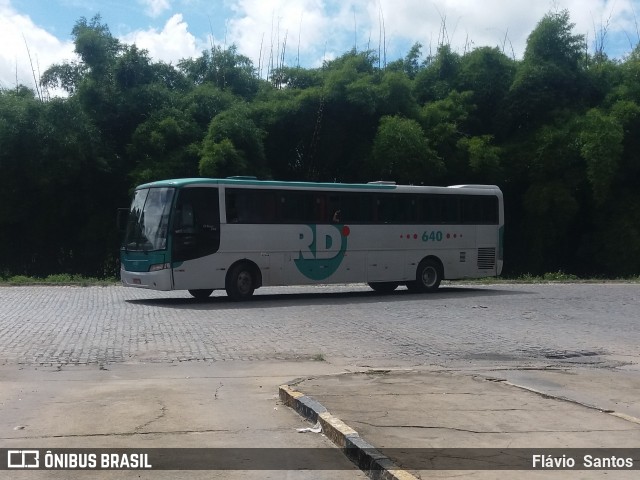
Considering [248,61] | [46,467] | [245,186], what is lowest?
[46,467]

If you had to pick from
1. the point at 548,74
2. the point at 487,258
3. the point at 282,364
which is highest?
the point at 548,74

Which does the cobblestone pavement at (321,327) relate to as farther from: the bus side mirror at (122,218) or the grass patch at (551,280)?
the grass patch at (551,280)

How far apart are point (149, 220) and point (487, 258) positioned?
10.7 metres

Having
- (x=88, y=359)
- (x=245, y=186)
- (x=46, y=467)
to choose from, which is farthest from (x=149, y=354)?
(x=245, y=186)

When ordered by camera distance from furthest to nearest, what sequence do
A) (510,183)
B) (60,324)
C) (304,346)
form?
(510,183) < (60,324) < (304,346)

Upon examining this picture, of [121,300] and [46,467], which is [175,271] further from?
[46,467]

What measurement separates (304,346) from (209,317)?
452cm

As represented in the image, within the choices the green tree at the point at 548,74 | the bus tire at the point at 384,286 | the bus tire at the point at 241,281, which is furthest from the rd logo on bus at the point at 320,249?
the green tree at the point at 548,74

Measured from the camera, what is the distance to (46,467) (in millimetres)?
6484

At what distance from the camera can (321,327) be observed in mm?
16219

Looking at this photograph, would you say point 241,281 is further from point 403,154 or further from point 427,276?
point 403,154

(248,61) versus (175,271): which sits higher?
(248,61)

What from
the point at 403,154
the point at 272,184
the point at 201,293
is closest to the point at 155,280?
the point at 201,293

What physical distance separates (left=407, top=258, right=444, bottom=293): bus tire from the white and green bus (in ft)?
0.10
